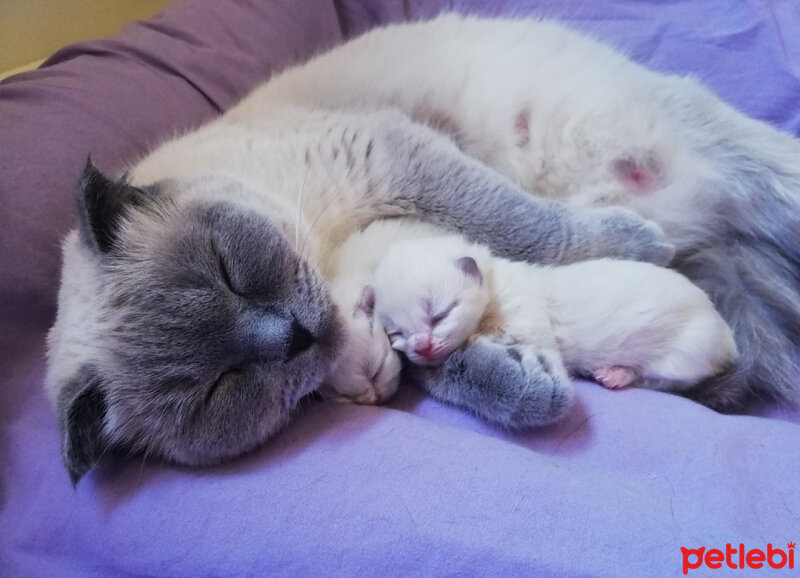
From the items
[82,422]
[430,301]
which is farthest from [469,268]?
[82,422]

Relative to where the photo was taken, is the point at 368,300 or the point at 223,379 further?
the point at 368,300

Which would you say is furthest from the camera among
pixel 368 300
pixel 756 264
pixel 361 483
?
pixel 756 264

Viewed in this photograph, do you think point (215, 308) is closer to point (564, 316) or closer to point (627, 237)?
point (564, 316)

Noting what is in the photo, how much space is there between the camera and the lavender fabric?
0.82 meters

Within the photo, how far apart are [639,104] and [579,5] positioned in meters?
0.65

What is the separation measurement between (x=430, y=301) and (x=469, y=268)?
0.08m

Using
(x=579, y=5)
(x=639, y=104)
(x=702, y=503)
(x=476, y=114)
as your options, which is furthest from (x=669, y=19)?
(x=702, y=503)

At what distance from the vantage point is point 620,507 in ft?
2.75

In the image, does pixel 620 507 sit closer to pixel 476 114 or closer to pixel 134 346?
pixel 134 346

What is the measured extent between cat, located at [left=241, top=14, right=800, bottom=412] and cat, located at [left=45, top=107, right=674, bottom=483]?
0.44 ft

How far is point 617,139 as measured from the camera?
134cm

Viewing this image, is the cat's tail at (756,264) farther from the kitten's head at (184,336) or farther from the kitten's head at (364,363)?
the kitten's head at (184,336)

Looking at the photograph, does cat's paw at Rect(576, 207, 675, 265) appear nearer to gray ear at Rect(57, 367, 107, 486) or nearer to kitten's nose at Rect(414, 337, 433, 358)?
kitten's nose at Rect(414, 337, 433, 358)

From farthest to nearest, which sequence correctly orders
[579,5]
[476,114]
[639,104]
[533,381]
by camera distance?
1. [579,5]
2. [476,114]
3. [639,104]
4. [533,381]
